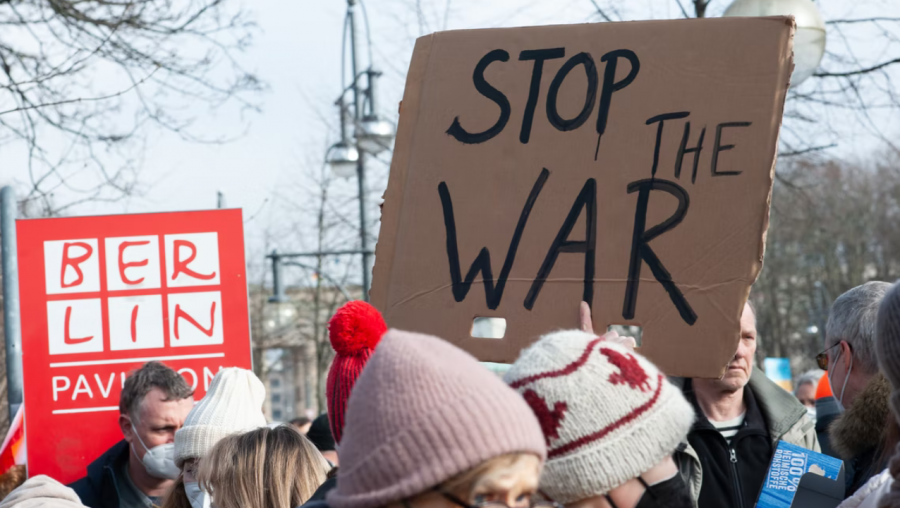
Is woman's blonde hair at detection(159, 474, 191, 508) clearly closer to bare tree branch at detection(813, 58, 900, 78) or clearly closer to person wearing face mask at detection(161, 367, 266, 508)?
person wearing face mask at detection(161, 367, 266, 508)

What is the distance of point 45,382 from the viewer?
201 inches

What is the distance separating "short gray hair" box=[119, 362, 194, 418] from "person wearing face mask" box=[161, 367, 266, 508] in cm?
49

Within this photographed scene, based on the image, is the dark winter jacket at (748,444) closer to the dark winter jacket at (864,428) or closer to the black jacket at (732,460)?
the black jacket at (732,460)

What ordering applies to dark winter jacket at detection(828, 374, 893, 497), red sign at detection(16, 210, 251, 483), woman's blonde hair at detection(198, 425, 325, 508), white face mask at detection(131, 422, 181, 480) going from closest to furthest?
dark winter jacket at detection(828, 374, 893, 497)
woman's blonde hair at detection(198, 425, 325, 508)
white face mask at detection(131, 422, 181, 480)
red sign at detection(16, 210, 251, 483)

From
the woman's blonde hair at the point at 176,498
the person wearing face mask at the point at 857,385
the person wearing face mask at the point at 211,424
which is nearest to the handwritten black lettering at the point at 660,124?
the person wearing face mask at the point at 857,385

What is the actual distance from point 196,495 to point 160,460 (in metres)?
0.97

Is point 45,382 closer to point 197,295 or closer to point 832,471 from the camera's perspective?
point 197,295

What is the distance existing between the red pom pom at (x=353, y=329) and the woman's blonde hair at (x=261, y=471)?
852 mm

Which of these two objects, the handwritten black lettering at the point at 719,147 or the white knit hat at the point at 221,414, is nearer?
the handwritten black lettering at the point at 719,147

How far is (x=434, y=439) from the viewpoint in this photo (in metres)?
1.51

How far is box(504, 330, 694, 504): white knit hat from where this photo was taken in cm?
201

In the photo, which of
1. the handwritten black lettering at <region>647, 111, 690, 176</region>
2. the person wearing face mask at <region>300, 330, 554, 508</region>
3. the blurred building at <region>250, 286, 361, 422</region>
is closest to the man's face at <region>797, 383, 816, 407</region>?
the handwritten black lettering at <region>647, 111, 690, 176</region>

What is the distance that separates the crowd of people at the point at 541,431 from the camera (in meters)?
1.53

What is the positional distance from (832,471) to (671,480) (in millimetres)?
1086
